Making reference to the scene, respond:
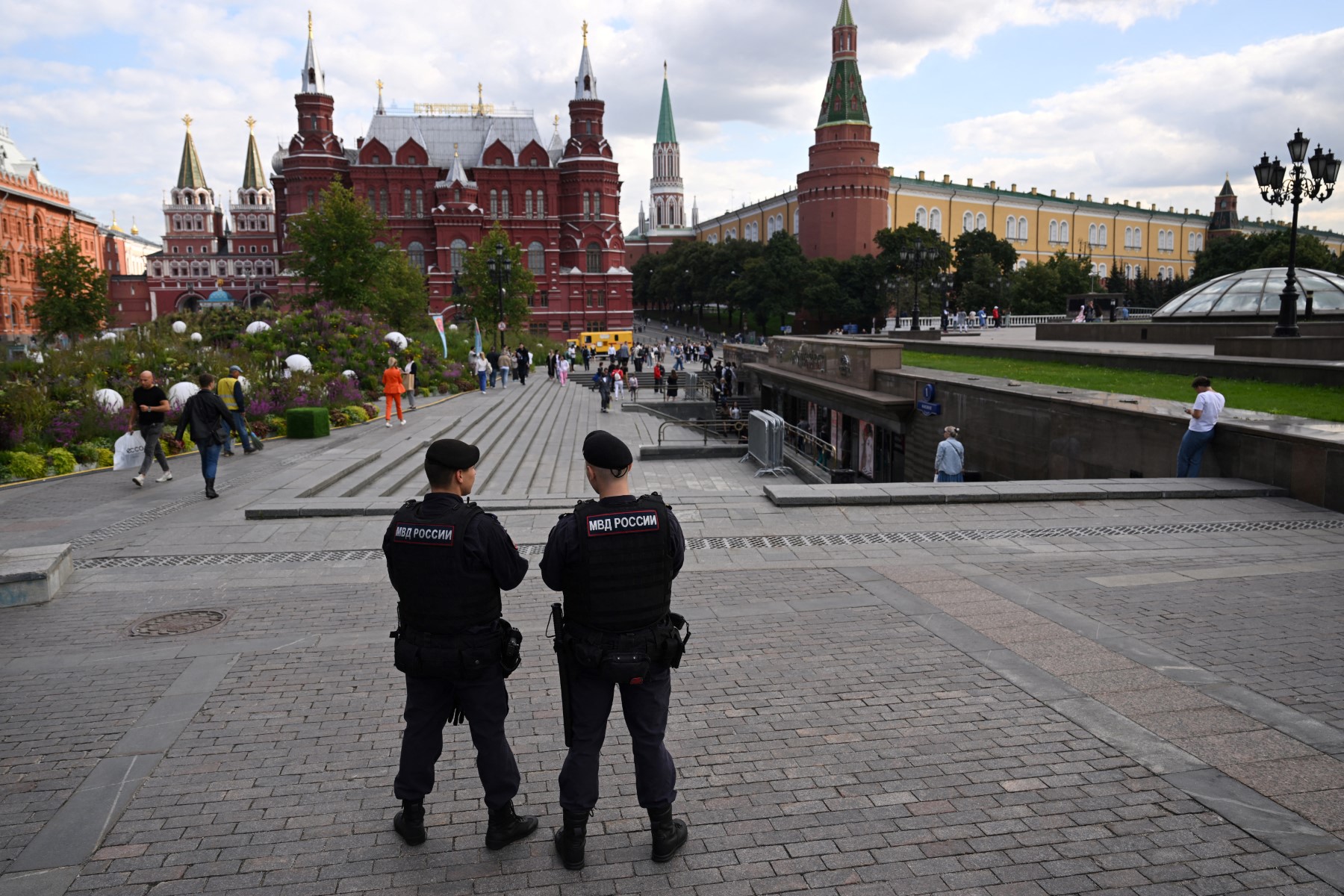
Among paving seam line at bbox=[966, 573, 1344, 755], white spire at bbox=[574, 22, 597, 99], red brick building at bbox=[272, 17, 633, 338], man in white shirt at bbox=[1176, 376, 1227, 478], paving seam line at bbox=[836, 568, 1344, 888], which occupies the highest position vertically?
white spire at bbox=[574, 22, 597, 99]

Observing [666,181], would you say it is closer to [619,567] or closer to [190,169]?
[190,169]

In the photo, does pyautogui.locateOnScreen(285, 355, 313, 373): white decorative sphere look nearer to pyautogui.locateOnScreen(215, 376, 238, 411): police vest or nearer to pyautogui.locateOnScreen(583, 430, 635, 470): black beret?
pyautogui.locateOnScreen(215, 376, 238, 411): police vest

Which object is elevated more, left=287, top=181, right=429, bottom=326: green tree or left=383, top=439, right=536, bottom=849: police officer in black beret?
left=287, top=181, right=429, bottom=326: green tree

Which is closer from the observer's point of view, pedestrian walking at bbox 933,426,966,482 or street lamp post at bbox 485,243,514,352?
pedestrian walking at bbox 933,426,966,482

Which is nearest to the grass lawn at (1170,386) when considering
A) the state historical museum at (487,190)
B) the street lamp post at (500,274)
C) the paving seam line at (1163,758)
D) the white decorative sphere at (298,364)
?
the paving seam line at (1163,758)

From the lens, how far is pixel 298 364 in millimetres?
22609

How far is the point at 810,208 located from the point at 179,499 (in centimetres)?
8128

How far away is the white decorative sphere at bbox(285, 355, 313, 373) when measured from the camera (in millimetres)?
22297

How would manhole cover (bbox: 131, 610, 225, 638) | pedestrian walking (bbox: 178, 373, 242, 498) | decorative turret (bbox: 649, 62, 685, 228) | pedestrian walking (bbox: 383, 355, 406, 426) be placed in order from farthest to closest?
1. decorative turret (bbox: 649, 62, 685, 228)
2. pedestrian walking (bbox: 383, 355, 406, 426)
3. pedestrian walking (bbox: 178, 373, 242, 498)
4. manhole cover (bbox: 131, 610, 225, 638)

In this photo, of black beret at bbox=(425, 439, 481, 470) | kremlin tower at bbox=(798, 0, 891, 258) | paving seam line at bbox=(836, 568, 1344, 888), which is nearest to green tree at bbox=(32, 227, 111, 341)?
black beret at bbox=(425, 439, 481, 470)

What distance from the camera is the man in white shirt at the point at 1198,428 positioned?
10.2 metres

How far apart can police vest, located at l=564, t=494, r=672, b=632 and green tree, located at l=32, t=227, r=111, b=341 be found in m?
54.1

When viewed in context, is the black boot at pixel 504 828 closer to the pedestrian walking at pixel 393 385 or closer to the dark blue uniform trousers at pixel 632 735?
the dark blue uniform trousers at pixel 632 735

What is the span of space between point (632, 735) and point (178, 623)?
4.56 m
